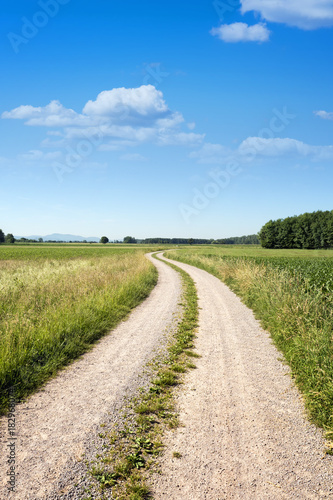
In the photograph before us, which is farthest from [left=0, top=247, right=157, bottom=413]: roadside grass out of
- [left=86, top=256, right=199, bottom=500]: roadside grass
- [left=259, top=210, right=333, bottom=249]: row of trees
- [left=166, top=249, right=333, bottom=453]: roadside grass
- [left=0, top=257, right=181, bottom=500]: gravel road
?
[left=259, top=210, right=333, bottom=249]: row of trees

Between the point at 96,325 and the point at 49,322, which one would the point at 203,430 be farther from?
the point at 96,325

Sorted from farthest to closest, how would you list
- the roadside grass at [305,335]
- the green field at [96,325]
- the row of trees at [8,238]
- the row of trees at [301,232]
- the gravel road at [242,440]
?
the row of trees at [8,238], the row of trees at [301,232], the green field at [96,325], the roadside grass at [305,335], the gravel road at [242,440]

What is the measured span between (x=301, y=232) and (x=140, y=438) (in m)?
111

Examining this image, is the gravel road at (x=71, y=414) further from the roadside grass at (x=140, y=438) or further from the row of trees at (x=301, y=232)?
the row of trees at (x=301, y=232)

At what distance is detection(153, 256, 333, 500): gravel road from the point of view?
11.5ft

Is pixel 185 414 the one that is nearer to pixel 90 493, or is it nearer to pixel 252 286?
pixel 90 493

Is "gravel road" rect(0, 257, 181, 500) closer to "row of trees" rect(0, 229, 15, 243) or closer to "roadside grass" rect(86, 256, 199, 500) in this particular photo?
"roadside grass" rect(86, 256, 199, 500)

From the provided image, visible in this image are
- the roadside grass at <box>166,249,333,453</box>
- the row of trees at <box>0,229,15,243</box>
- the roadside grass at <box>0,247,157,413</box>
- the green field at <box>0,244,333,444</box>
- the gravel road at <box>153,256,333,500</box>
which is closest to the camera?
the gravel road at <box>153,256,333,500</box>

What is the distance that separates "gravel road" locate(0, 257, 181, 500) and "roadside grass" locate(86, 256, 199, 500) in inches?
9.8

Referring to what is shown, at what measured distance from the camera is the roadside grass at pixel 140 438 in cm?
352

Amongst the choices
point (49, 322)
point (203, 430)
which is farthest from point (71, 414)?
point (49, 322)

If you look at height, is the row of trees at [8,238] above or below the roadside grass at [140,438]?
above

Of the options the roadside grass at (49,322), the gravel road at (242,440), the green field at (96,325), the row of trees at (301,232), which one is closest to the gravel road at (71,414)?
the roadside grass at (49,322)

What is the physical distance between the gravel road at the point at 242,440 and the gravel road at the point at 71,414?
1094 mm
